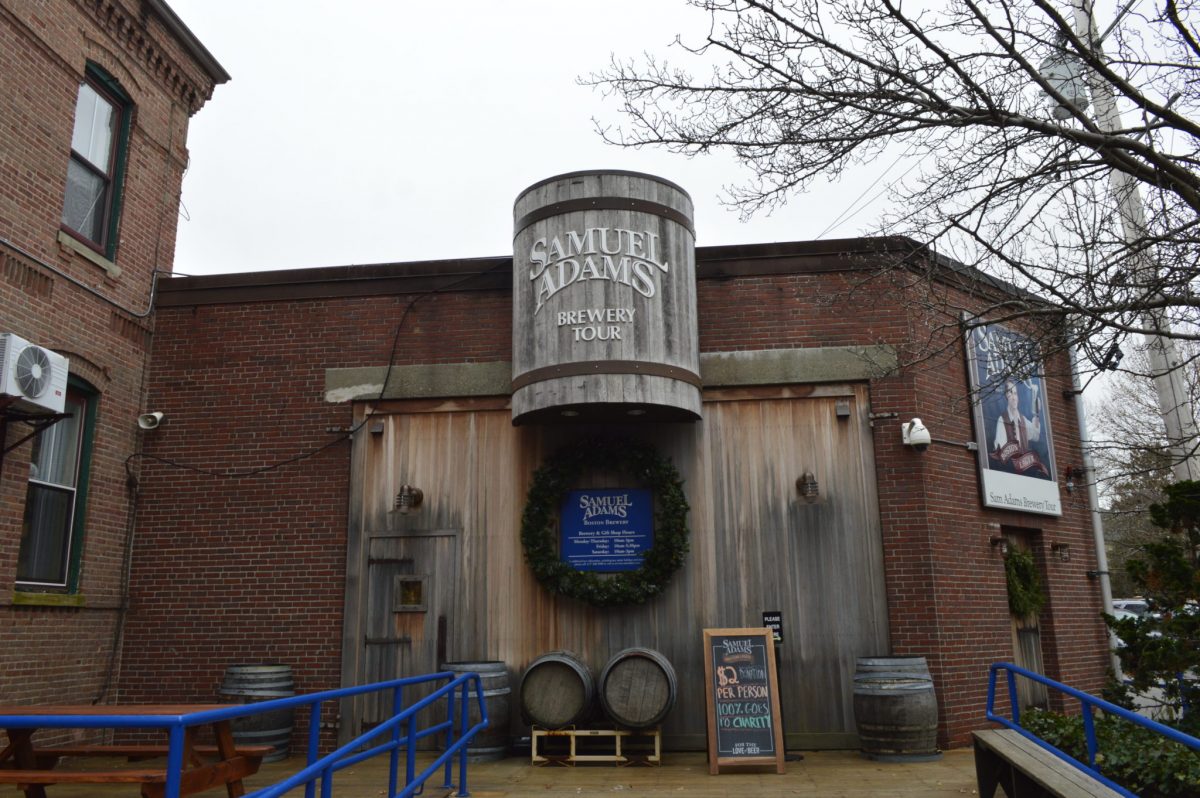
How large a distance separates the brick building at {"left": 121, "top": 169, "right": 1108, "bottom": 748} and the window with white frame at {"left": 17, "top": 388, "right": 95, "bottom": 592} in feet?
2.58

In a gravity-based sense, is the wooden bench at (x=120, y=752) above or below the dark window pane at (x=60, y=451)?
below

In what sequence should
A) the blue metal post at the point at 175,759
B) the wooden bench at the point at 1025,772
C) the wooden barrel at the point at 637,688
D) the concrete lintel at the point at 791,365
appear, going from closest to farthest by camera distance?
1. the blue metal post at the point at 175,759
2. the wooden bench at the point at 1025,772
3. the wooden barrel at the point at 637,688
4. the concrete lintel at the point at 791,365

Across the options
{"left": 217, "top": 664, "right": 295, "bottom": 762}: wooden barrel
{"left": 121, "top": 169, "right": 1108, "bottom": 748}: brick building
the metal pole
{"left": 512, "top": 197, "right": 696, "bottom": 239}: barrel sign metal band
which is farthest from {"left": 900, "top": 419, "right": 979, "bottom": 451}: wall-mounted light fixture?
{"left": 217, "top": 664, "right": 295, "bottom": 762}: wooden barrel

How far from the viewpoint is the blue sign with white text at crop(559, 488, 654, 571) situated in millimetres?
9227

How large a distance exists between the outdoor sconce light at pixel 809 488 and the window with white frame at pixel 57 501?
720 cm

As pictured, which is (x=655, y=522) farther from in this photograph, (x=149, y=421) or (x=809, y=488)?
(x=149, y=421)

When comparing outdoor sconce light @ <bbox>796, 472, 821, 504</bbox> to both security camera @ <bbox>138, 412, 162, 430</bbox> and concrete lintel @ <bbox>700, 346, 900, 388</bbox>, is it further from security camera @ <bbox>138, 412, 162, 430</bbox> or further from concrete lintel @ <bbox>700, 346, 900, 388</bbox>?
security camera @ <bbox>138, 412, 162, 430</bbox>

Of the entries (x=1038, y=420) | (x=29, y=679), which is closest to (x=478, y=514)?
(x=29, y=679)

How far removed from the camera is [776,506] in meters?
9.27

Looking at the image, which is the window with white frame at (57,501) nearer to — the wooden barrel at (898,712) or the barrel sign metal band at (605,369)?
the barrel sign metal band at (605,369)

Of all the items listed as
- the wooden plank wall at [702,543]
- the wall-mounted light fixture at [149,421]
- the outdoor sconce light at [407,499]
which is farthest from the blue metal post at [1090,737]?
the wall-mounted light fixture at [149,421]

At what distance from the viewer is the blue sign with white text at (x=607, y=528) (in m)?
9.23

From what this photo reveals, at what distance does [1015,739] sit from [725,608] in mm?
3259

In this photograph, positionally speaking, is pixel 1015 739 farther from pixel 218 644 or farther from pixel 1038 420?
pixel 218 644
